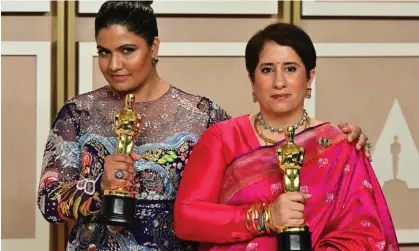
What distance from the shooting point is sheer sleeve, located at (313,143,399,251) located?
183 cm

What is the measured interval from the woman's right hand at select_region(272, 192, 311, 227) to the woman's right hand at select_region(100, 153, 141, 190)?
0.33m

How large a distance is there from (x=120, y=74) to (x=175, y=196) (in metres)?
0.32

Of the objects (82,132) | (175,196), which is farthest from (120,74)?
(175,196)

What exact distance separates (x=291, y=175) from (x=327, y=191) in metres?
0.14

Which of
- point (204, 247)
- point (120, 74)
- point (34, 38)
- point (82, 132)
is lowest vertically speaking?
point (204, 247)

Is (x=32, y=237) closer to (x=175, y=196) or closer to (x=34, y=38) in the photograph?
(x=34, y=38)

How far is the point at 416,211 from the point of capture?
2957mm

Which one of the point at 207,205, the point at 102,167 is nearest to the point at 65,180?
the point at 102,167

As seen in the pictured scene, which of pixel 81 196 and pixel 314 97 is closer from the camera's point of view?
pixel 81 196

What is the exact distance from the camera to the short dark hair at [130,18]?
2.04 metres

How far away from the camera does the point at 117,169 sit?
73.8 inches

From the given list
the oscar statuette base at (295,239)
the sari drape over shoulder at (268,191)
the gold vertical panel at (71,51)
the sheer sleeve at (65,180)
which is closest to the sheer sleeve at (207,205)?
the sari drape over shoulder at (268,191)

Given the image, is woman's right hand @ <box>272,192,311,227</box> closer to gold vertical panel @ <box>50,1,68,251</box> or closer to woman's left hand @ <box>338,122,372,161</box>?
woman's left hand @ <box>338,122,372,161</box>

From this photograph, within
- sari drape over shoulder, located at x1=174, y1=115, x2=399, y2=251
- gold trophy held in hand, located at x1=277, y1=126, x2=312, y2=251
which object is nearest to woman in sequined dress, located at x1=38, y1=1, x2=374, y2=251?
sari drape over shoulder, located at x1=174, y1=115, x2=399, y2=251
